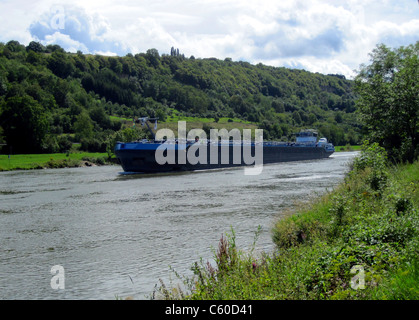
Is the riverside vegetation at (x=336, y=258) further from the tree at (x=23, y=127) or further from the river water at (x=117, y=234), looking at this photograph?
the tree at (x=23, y=127)

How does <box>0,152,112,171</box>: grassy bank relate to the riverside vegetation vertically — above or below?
below

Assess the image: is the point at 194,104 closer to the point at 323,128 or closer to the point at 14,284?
the point at 323,128

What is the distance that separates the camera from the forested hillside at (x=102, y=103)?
76.8 meters

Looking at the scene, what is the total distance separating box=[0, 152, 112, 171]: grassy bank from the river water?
1163 inches

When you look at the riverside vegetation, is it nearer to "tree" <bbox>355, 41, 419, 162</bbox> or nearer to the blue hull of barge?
"tree" <bbox>355, 41, 419, 162</bbox>

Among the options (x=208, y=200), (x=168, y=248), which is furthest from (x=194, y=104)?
(x=168, y=248)

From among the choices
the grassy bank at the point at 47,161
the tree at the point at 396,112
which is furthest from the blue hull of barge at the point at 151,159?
the tree at the point at 396,112

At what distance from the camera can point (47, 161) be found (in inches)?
2360

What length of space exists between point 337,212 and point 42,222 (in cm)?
1292

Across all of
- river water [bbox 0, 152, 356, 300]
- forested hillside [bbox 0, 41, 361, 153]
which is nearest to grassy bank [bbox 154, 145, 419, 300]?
river water [bbox 0, 152, 356, 300]

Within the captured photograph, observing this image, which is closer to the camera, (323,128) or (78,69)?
(323,128)

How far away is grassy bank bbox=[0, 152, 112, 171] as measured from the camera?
54688 mm

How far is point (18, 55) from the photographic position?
146 meters
